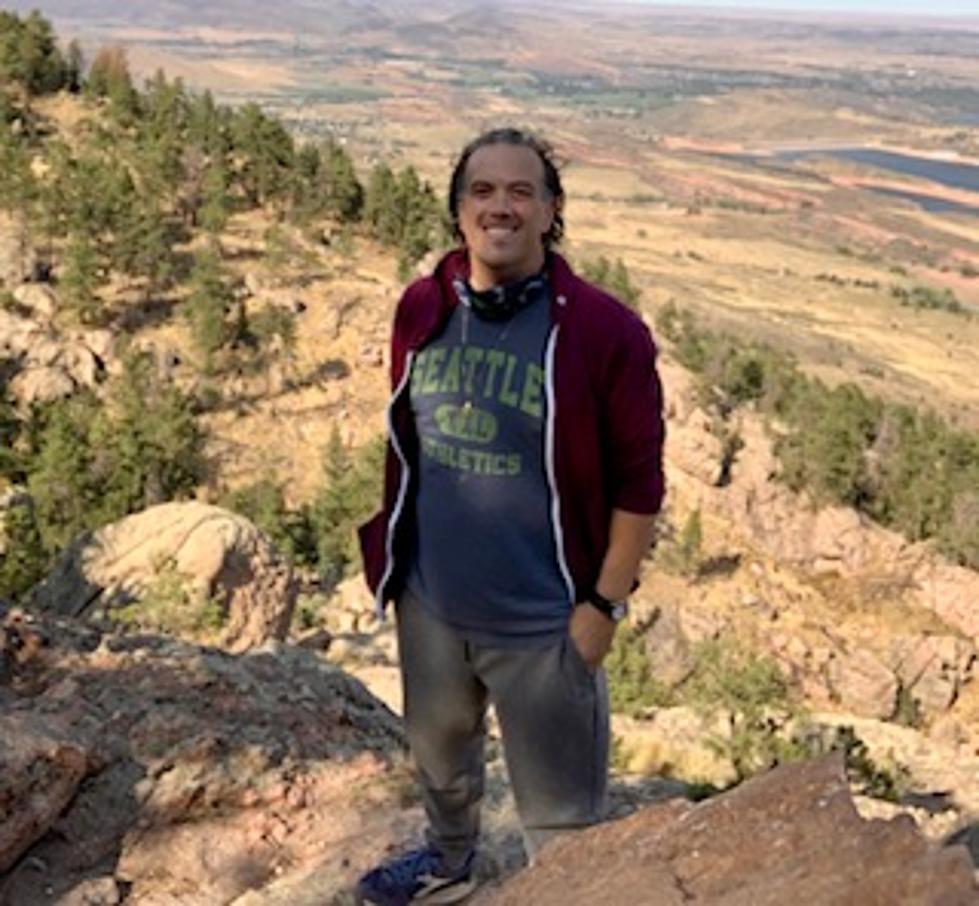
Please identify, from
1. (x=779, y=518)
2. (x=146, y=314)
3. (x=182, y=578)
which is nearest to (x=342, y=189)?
(x=146, y=314)

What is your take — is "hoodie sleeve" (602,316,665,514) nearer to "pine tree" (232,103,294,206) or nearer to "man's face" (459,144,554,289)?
"man's face" (459,144,554,289)

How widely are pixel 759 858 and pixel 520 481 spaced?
116 cm

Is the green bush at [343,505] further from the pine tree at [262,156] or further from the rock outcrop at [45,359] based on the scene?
the pine tree at [262,156]

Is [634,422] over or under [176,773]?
over

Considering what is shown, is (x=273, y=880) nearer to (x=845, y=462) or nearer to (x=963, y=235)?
(x=845, y=462)

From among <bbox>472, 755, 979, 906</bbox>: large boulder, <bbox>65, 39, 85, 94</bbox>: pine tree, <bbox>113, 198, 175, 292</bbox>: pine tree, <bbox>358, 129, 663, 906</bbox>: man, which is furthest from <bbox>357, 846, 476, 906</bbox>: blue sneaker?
<bbox>65, 39, 85, 94</bbox>: pine tree

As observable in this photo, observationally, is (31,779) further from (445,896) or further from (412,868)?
A: (445,896)

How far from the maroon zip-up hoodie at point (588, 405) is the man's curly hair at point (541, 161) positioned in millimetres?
99

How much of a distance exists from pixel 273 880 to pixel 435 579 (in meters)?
1.94

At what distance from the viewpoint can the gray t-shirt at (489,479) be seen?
10.5 ft

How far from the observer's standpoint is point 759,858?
2.87 metres

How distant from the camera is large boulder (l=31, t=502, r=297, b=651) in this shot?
379 inches

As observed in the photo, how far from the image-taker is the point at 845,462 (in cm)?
2745

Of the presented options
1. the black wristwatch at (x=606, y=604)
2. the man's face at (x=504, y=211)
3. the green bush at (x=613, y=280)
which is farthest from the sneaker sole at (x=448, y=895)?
the green bush at (x=613, y=280)
